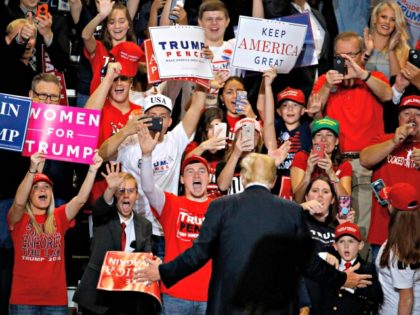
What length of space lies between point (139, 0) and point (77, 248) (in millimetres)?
2713

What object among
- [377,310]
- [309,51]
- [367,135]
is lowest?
[377,310]

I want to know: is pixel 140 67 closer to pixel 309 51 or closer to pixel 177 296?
pixel 309 51

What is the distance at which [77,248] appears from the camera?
1034cm

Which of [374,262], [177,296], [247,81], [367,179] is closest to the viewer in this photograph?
[177,296]

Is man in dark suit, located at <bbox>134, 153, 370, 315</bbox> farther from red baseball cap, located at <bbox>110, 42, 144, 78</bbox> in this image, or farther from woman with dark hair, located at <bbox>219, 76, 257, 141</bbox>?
red baseball cap, located at <bbox>110, 42, 144, 78</bbox>

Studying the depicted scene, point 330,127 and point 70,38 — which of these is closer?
point 330,127

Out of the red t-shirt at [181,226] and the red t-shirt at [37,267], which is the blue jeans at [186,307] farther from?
the red t-shirt at [37,267]

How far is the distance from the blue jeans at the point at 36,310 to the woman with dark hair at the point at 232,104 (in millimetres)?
2206

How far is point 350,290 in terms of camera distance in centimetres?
887

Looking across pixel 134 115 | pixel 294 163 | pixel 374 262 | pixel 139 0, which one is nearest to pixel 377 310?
pixel 374 262

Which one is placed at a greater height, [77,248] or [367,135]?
[367,135]

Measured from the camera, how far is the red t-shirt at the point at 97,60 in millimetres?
10197

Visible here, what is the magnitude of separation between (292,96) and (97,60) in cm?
182

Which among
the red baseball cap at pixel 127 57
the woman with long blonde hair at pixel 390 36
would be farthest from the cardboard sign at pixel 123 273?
the woman with long blonde hair at pixel 390 36
